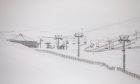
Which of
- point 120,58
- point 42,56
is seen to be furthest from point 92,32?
point 42,56

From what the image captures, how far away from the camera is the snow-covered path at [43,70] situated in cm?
241

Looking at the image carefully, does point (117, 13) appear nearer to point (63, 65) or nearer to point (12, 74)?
point (63, 65)

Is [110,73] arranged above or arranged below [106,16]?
below

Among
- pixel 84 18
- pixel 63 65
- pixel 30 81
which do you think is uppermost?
pixel 84 18

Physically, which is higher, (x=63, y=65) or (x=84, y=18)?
(x=84, y=18)

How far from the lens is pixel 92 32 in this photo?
8.01 ft

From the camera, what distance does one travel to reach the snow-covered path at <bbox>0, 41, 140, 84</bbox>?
7.89 ft

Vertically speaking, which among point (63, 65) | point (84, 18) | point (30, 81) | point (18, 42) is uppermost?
point (84, 18)

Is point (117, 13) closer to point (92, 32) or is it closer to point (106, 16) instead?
point (106, 16)

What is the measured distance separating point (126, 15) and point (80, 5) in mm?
470

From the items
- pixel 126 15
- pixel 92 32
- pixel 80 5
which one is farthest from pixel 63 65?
pixel 126 15

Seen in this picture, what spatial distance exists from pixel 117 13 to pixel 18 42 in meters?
1.02

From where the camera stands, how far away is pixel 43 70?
2.42 meters

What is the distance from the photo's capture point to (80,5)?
2.52m
